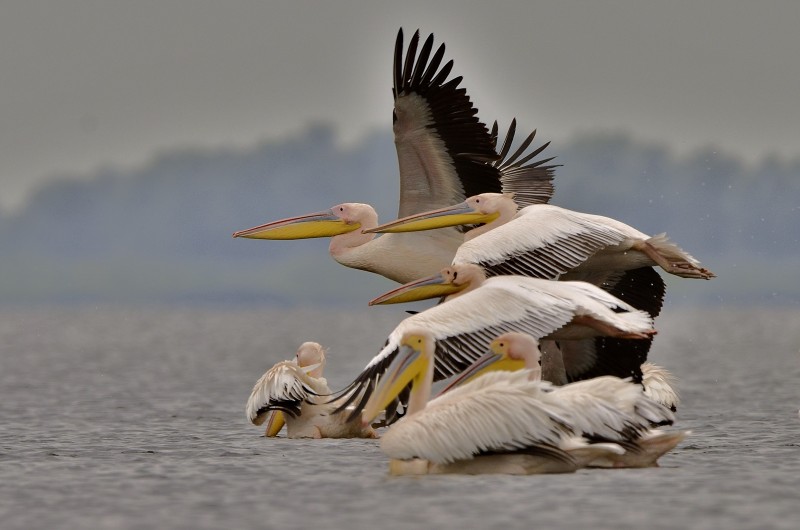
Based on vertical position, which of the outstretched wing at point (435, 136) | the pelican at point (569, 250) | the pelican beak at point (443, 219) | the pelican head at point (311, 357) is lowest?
the pelican head at point (311, 357)

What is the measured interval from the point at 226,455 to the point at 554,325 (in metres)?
1.96

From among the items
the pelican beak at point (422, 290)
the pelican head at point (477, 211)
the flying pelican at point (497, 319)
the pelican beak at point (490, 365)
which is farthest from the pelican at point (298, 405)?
the pelican beak at point (490, 365)

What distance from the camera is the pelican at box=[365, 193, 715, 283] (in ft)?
27.8

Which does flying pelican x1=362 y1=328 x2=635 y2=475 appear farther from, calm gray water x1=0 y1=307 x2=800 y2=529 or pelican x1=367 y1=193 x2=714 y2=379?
pelican x1=367 y1=193 x2=714 y2=379

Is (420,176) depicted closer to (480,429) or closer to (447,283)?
(447,283)

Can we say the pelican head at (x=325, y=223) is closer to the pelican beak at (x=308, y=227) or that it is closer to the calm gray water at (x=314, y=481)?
the pelican beak at (x=308, y=227)

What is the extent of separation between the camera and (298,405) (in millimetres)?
9289

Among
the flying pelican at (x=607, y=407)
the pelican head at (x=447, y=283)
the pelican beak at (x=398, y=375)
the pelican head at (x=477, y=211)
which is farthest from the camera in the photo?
the pelican head at (x=477, y=211)

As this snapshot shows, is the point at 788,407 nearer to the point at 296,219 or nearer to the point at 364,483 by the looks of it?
the point at 296,219

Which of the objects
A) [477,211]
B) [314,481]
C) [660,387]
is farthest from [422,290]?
[660,387]

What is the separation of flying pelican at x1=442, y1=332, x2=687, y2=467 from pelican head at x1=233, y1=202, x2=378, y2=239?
316 cm

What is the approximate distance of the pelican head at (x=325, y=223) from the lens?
35.0 ft

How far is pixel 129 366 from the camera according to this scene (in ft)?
70.0

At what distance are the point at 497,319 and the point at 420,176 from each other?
293 cm
